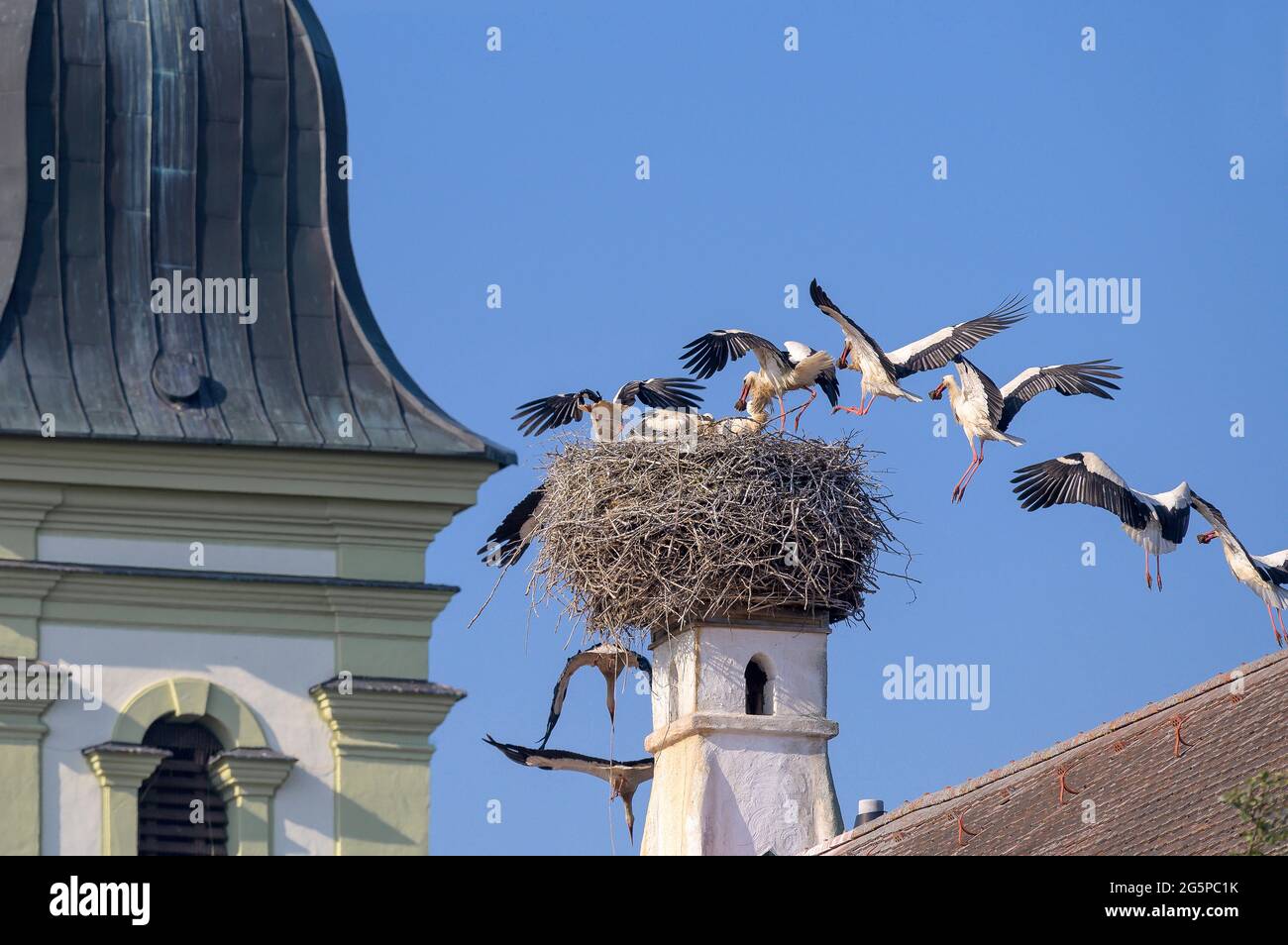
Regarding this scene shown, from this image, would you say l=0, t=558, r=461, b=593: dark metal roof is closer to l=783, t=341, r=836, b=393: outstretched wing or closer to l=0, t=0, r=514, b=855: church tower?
l=0, t=0, r=514, b=855: church tower

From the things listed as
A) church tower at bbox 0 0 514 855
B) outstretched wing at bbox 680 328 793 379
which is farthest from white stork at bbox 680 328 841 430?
church tower at bbox 0 0 514 855

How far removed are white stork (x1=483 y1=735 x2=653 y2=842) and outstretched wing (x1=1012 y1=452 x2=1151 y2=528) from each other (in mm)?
5303

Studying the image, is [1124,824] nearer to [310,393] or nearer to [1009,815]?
[1009,815]

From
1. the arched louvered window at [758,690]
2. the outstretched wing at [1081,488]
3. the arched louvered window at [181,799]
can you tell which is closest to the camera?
the arched louvered window at [181,799]

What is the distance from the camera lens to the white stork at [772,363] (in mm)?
25875

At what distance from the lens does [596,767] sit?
28.3 m

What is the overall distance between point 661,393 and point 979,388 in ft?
8.72

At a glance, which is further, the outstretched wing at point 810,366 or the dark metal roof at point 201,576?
the outstretched wing at point 810,366

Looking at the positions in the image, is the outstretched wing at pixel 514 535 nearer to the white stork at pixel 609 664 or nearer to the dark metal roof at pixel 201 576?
the white stork at pixel 609 664

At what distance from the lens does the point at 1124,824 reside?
56.9 feet

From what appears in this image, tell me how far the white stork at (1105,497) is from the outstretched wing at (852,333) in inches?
58.7

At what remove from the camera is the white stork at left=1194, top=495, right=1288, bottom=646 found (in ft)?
80.4

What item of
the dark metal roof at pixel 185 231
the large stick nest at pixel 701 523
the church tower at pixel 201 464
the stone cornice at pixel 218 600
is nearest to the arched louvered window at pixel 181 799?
the church tower at pixel 201 464
